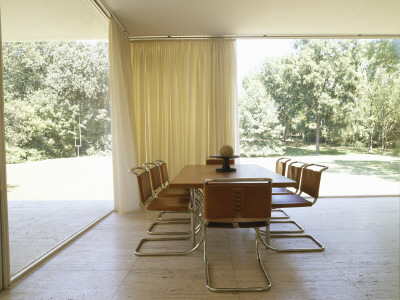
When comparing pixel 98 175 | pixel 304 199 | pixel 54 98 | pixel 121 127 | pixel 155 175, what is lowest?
pixel 304 199

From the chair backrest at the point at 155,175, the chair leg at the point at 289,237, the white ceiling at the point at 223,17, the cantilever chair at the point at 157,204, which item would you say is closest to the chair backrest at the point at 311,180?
the chair leg at the point at 289,237

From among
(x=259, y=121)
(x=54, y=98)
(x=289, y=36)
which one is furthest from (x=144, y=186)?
(x=259, y=121)

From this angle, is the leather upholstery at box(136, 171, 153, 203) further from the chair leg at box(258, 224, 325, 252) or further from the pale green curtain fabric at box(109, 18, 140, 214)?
the pale green curtain fabric at box(109, 18, 140, 214)

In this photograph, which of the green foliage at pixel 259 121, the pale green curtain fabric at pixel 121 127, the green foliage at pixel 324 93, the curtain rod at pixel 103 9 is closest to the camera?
the curtain rod at pixel 103 9

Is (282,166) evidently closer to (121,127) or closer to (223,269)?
(223,269)

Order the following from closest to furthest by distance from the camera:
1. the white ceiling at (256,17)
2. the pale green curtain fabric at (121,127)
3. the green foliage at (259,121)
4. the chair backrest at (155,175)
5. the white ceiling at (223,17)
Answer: the chair backrest at (155,175)
the white ceiling at (223,17)
the white ceiling at (256,17)
the pale green curtain fabric at (121,127)
the green foliage at (259,121)

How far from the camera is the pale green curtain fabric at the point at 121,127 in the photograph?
12.4 ft

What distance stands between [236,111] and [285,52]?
473 cm

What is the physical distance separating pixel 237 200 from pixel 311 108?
23.3ft

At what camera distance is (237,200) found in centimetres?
187

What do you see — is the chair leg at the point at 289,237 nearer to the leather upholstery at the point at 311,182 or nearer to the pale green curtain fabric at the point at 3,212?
the leather upholstery at the point at 311,182

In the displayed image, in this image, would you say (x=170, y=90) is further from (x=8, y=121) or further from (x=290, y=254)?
(x=290, y=254)

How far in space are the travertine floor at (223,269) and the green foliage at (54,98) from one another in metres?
0.99

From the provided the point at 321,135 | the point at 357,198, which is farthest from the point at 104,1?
the point at 321,135
